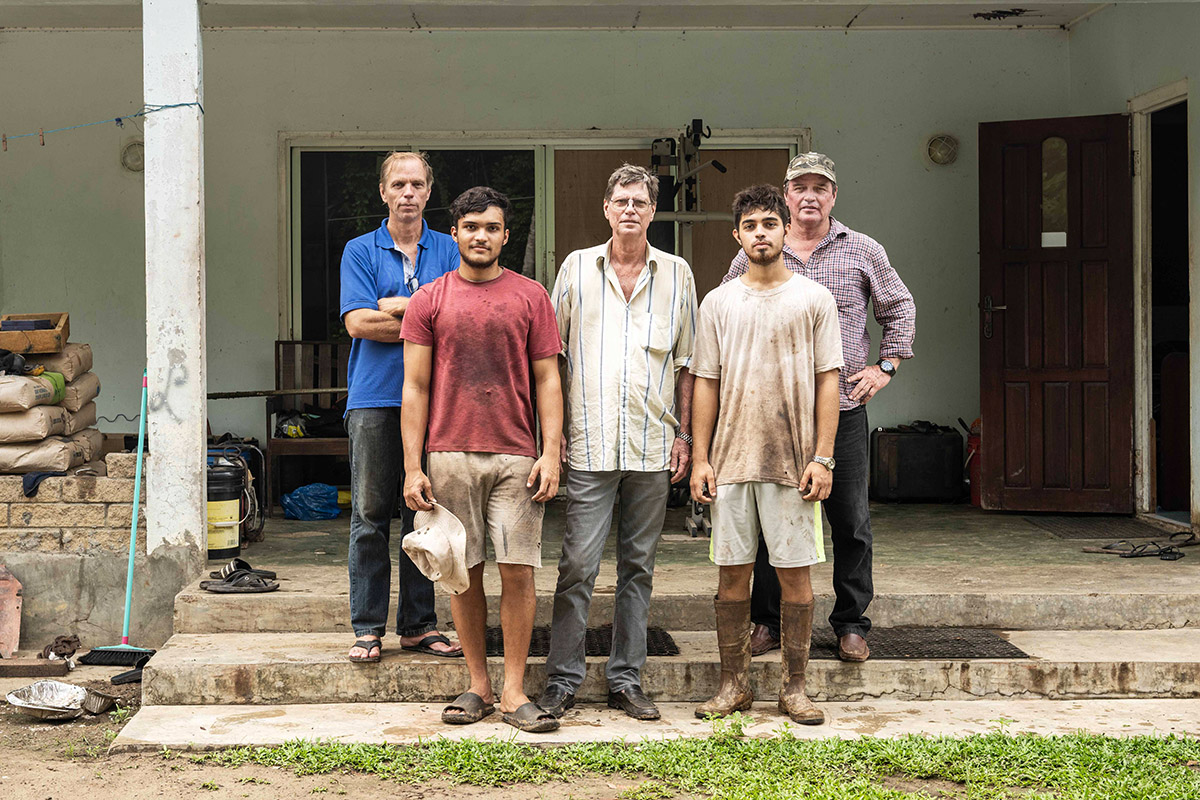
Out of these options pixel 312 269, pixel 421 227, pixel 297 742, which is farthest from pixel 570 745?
pixel 312 269

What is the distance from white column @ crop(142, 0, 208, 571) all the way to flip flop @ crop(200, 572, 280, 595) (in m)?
0.52

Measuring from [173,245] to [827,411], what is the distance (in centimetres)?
316

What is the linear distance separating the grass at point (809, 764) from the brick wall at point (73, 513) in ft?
7.17

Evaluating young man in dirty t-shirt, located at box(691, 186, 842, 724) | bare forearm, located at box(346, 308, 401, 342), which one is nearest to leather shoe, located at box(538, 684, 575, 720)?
young man in dirty t-shirt, located at box(691, 186, 842, 724)

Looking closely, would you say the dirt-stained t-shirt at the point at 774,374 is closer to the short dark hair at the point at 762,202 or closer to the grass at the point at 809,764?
the short dark hair at the point at 762,202

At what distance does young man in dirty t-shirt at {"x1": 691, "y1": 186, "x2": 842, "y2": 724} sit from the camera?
13.6ft

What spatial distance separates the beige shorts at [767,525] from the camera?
4.16m

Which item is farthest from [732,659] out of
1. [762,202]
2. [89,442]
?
[89,442]

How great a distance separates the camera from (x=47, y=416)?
584cm

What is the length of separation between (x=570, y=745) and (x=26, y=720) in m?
2.38

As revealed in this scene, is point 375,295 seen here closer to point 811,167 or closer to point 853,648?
point 811,167

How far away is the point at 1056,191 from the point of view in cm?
757

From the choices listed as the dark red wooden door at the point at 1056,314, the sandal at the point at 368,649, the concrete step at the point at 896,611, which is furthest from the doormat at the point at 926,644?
the dark red wooden door at the point at 1056,314

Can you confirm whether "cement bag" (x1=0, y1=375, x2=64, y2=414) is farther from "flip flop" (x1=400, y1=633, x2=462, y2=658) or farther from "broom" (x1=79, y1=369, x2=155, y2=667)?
"flip flop" (x1=400, y1=633, x2=462, y2=658)
